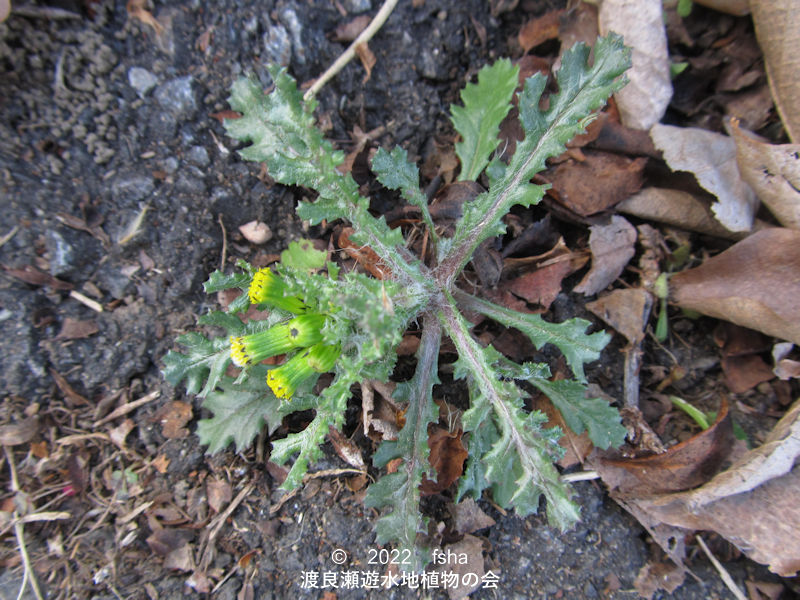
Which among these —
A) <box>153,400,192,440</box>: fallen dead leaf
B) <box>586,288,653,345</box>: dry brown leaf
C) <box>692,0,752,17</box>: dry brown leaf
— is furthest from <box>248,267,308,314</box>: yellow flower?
<box>692,0,752,17</box>: dry brown leaf

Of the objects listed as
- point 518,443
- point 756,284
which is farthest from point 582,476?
point 756,284

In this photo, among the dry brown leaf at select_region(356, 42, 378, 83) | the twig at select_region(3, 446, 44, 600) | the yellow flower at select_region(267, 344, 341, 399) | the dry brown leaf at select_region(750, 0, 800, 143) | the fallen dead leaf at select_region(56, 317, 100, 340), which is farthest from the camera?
the dry brown leaf at select_region(356, 42, 378, 83)

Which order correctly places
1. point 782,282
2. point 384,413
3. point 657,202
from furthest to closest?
1. point 657,202
2. point 384,413
3. point 782,282

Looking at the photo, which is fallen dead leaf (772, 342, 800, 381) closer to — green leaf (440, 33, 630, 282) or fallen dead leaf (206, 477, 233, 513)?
green leaf (440, 33, 630, 282)

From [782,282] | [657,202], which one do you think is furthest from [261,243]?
[782,282]

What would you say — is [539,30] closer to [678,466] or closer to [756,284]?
[756,284]

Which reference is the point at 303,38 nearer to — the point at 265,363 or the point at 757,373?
the point at 265,363
